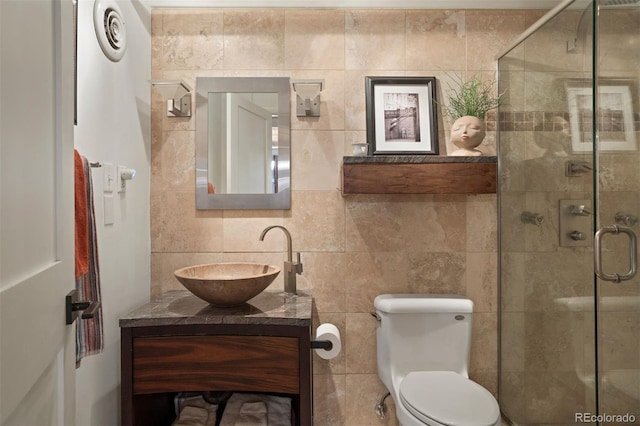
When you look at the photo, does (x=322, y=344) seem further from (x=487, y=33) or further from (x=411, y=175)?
(x=487, y=33)

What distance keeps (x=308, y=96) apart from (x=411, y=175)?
62 cm

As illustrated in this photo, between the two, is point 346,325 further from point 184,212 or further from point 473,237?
point 184,212

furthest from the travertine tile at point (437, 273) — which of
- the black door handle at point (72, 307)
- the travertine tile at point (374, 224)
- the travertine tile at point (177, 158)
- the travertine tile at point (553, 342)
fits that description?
the black door handle at point (72, 307)

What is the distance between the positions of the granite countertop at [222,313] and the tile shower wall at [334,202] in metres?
0.32

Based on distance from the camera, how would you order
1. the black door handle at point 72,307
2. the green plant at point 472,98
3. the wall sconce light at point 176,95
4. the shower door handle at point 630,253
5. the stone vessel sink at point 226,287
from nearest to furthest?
the black door handle at point 72,307 → the shower door handle at point 630,253 → the stone vessel sink at point 226,287 → the wall sconce light at point 176,95 → the green plant at point 472,98

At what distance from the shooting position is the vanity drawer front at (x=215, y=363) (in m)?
1.50

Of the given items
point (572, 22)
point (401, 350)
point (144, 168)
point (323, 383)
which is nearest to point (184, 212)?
point (144, 168)

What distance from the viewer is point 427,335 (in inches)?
74.5

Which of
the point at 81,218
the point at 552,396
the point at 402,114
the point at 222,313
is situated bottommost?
the point at 552,396

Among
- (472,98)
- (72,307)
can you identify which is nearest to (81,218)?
(72,307)

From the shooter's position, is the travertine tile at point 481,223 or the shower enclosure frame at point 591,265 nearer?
the shower enclosure frame at point 591,265

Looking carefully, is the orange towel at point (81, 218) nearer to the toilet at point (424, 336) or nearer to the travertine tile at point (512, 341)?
the toilet at point (424, 336)

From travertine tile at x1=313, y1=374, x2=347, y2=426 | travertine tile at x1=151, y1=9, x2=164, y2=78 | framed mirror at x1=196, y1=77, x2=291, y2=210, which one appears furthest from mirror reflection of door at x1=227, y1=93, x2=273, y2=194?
travertine tile at x1=313, y1=374, x2=347, y2=426

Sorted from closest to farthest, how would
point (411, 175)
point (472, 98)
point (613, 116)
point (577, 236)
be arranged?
1. point (613, 116)
2. point (577, 236)
3. point (411, 175)
4. point (472, 98)
